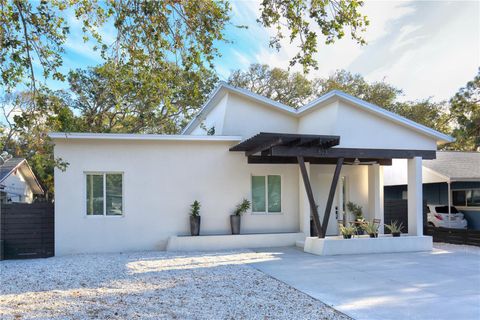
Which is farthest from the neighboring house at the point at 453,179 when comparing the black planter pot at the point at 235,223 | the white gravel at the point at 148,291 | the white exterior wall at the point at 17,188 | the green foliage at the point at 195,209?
the white exterior wall at the point at 17,188

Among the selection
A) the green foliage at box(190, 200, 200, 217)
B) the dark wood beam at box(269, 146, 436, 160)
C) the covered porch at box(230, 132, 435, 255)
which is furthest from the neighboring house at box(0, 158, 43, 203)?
the dark wood beam at box(269, 146, 436, 160)

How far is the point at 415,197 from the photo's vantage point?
42.5 ft

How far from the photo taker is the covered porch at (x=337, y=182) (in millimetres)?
11195

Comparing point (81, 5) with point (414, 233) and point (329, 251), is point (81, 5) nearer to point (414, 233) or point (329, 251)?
point (329, 251)

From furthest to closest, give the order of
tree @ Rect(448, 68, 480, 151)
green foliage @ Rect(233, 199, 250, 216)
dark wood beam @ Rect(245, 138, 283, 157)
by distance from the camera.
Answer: tree @ Rect(448, 68, 480, 151) < green foliage @ Rect(233, 199, 250, 216) < dark wood beam @ Rect(245, 138, 283, 157)

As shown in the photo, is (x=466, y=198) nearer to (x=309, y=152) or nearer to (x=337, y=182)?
(x=337, y=182)

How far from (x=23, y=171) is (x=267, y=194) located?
21.7m

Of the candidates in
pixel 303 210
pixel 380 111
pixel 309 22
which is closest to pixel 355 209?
pixel 303 210

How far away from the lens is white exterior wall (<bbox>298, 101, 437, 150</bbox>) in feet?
39.8

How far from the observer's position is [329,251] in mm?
11164

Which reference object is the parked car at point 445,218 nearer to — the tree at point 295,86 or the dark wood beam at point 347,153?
the dark wood beam at point 347,153

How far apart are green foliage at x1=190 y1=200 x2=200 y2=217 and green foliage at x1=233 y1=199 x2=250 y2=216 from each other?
47.3 inches

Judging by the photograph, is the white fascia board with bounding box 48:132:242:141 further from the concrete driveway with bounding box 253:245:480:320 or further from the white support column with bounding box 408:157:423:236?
the white support column with bounding box 408:157:423:236

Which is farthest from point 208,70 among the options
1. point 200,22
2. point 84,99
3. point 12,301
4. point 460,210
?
point 84,99
